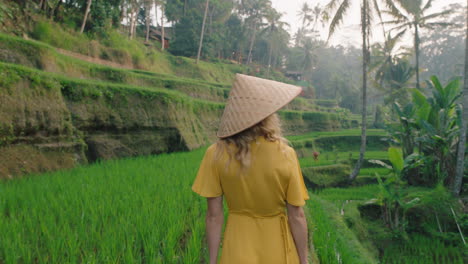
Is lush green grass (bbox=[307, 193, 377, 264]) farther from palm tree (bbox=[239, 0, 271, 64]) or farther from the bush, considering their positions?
palm tree (bbox=[239, 0, 271, 64])

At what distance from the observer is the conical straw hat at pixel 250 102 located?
115cm

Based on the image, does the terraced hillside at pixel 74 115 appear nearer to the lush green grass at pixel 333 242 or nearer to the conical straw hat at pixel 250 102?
the conical straw hat at pixel 250 102

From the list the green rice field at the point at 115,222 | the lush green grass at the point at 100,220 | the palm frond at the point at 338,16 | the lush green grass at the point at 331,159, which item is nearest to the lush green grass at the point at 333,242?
the green rice field at the point at 115,222

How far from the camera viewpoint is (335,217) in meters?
4.69

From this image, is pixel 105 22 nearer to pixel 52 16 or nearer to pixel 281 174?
pixel 52 16

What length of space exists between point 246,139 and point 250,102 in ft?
0.55

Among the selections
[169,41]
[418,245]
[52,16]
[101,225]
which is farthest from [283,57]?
[101,225]

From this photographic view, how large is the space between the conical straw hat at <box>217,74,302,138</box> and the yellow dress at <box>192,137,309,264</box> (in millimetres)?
103

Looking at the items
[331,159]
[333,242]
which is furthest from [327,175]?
[333,242]

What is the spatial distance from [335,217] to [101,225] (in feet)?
12.9

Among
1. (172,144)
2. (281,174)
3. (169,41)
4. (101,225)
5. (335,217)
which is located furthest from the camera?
(169,41)

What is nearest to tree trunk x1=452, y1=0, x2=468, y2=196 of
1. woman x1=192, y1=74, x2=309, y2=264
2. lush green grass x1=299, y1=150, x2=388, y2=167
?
lush green grass x1=299, y1=150, x2=388, y2=167

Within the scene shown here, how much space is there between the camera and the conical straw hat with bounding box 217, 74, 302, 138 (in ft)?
3.77

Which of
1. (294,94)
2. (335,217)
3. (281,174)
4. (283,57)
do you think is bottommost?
(335,217)
